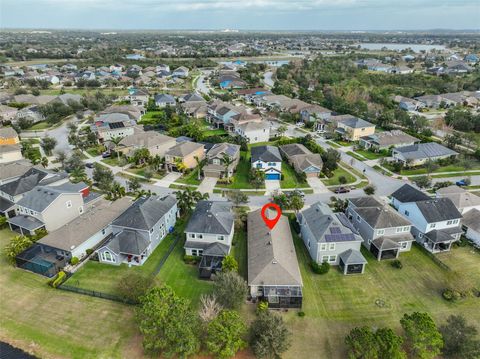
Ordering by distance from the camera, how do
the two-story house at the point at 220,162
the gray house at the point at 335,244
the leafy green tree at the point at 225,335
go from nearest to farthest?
the leafy green tree at the point at 225,335 → the gray house at the point at 335,244 → the two-story house at the point at 220,162

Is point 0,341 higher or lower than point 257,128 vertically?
lower

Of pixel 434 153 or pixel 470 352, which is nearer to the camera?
pixel 470 352

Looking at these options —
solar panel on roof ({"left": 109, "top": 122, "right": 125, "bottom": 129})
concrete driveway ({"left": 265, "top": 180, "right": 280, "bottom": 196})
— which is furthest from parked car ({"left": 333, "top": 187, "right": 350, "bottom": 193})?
solar panel on roof ({"left": 109, "top": 122, "right": 125, "bottom": 129})

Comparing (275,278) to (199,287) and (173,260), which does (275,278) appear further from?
(173,260)

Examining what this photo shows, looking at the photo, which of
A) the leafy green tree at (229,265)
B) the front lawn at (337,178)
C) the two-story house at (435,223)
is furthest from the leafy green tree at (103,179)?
the two-story house at (435,223)

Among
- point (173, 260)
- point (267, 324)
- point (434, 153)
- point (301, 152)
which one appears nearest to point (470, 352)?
point (267, 324)

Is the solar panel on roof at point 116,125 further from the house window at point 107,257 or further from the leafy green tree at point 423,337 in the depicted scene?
the leafy green tree at point 423,337

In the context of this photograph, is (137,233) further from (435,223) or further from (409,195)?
(409,195)
